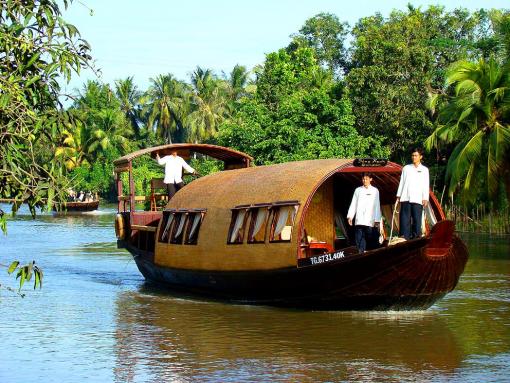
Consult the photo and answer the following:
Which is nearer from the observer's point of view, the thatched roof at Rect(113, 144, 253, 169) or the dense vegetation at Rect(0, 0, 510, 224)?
the dense vegetation at Rect(0, 0, 510, 224)

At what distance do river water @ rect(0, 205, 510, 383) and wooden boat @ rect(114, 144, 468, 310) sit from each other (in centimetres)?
29

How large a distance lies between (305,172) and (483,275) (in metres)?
6.60

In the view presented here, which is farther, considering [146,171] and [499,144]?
[146,171]

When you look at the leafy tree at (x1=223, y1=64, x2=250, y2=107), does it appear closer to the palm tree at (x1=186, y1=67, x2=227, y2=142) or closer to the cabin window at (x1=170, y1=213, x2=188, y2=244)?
the palm tree at (x1=186, y1=67, x2=227, y2=142)

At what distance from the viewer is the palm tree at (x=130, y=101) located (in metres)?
65.6

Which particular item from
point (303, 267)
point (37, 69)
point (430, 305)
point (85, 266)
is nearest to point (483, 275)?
point (430, 305)

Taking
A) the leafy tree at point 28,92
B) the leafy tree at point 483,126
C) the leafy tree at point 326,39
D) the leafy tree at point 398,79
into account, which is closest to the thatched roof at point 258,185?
the leafy tree at point 28,92

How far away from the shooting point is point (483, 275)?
1819 cm

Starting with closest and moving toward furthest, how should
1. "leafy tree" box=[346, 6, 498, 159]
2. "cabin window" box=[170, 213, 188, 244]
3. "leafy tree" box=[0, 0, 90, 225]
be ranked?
"leafy tree" box=[0, 0, 90, 225]
"cabin window" box=[170, 213, 188, 244]
"leafy tree" box=[346, 6, 498, 159]

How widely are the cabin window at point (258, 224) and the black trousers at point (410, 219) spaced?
1879mm

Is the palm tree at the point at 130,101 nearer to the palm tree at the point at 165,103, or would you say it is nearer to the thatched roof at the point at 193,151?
the palm tree at the point at 165,103

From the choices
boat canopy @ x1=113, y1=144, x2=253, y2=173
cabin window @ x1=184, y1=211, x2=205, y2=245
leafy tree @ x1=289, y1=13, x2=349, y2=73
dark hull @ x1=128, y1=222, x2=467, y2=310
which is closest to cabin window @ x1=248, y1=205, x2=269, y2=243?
dark hull @ x1=128, y1=222, x2=467, y2=310

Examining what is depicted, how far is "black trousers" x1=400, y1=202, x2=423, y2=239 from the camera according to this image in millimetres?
12094

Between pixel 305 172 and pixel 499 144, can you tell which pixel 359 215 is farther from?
pixel 499 144
